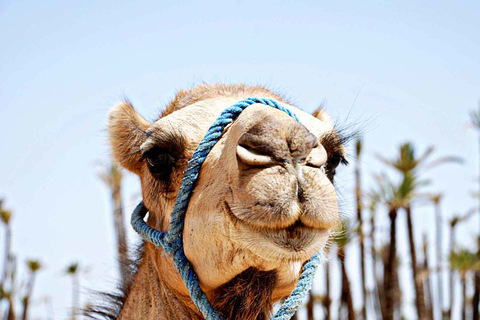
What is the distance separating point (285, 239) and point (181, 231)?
0.77 m

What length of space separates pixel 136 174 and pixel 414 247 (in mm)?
24914

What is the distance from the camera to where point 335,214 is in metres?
2.69

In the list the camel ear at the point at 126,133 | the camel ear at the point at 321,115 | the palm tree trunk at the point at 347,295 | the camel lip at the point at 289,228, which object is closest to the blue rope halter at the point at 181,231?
the camel lip at the point at 289,228

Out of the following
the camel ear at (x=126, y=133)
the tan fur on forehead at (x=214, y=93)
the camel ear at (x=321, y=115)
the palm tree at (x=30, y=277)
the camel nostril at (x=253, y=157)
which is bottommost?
the palm tree at (x=30, y=277)

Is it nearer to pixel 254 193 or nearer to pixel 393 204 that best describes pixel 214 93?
pixel 254 193

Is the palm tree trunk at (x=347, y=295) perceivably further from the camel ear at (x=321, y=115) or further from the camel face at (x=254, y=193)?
the camel face at (x=254, y=193)

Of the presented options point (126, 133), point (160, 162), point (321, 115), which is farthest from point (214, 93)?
point (321, 115)

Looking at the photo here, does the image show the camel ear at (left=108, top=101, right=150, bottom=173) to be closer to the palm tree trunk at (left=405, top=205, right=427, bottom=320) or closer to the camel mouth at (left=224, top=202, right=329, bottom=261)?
the camel mouth at (left=224, top=202, right=329, bottom=261)

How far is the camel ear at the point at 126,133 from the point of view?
12.8ft

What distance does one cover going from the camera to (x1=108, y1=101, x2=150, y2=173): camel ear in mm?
3900

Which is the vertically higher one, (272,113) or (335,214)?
(272,113)

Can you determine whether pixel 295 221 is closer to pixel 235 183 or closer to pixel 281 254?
pixel 281 254

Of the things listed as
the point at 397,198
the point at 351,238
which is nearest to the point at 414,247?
the point at 397,198

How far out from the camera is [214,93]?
3699mm
